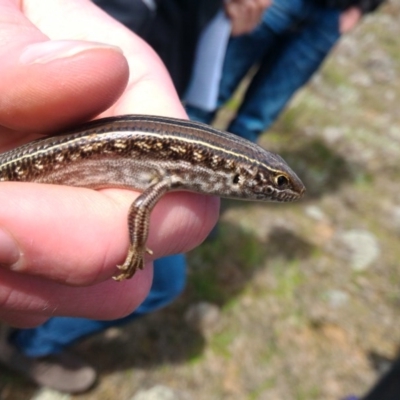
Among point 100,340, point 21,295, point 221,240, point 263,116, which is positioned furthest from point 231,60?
point 21,295

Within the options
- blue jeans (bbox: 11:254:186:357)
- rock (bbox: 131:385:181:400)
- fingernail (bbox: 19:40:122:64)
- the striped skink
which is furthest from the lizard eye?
rock (bbox: 131:385:181:400)

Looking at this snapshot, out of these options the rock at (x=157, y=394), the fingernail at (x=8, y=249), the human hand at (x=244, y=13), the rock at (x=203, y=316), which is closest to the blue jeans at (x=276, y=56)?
the human hand at (x=244, y=13)

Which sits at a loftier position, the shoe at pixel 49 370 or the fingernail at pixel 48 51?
the fingernail at pixel 48 51

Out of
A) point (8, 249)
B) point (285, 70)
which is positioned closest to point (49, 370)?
point (8, 249)

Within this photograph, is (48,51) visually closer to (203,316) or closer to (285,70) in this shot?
(203,316)

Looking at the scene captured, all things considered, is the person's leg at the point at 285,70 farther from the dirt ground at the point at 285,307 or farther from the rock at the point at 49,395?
the rock at the point at 49,395

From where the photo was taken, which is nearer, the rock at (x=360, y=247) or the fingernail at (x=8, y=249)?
the fingernail at (x=8, y=249)

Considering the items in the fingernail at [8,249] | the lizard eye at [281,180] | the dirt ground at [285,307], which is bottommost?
the dirt ground at [285,307]

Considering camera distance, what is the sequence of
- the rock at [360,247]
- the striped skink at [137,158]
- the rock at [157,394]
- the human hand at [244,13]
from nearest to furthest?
the striped skink at [137,158] < the rock at [157,394] < the human hand at [244,13] < the rock at [360,247]
